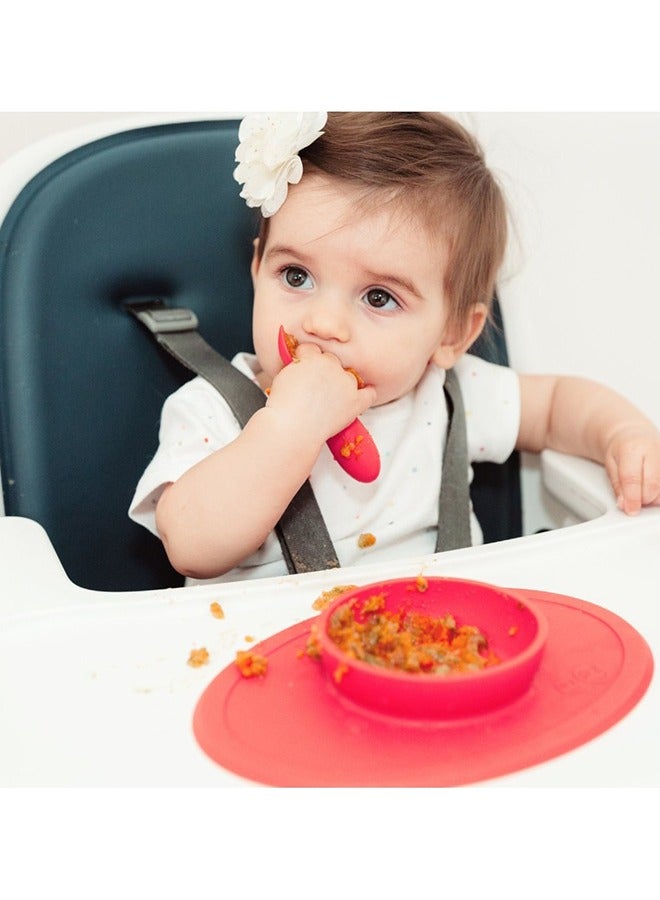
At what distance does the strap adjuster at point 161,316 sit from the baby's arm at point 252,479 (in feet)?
0.53

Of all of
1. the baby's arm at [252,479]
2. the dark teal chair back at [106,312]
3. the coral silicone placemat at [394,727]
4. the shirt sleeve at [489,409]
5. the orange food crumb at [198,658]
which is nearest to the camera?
the coral silicone placemat at [394,727]

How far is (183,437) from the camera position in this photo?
876mm

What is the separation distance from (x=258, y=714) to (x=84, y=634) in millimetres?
153

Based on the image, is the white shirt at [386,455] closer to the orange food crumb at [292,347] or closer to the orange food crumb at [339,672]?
the orange food crumb at [292,347]

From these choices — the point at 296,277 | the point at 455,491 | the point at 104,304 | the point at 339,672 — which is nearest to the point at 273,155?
the point at 296,277

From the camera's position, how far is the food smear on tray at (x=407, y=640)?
59cm

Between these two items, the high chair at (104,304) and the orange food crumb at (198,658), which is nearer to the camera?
the orange food crumb at (198,658)

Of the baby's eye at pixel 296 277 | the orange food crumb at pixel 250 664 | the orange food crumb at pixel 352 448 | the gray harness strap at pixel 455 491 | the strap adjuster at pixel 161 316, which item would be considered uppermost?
the baby's eye at pixel 296 277

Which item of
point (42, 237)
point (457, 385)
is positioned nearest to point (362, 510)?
point (457, 385)

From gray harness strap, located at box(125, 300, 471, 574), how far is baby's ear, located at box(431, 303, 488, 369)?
47 millimetres

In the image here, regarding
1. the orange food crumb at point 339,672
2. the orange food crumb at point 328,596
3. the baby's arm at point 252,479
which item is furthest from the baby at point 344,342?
the orange food crumb at point 339,672

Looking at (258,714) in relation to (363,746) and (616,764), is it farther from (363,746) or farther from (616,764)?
(616,764)

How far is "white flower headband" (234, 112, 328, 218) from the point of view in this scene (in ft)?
2.80

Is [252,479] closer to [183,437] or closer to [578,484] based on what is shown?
[183,437]
